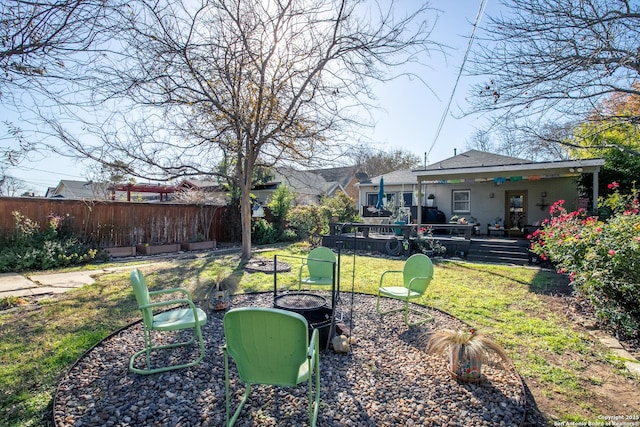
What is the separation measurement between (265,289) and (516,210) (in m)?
12.0

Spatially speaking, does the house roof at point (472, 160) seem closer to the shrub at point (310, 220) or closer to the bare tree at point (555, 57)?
the shrub at point (310, 220)

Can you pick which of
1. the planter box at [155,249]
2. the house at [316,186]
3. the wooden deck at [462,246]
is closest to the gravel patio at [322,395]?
the wooden deck at [462,246]

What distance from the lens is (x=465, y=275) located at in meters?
7.53

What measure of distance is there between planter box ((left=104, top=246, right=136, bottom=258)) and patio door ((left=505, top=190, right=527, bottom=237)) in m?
13.9

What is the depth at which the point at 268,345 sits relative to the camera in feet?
7.11

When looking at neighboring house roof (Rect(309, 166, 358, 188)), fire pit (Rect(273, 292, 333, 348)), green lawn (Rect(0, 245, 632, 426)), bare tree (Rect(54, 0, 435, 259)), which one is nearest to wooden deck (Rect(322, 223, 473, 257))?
green lawn (Rect(0, 245, 632, 426))

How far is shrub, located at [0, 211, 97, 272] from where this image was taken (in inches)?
293

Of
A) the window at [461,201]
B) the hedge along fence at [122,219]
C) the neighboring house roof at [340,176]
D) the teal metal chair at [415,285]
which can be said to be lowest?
the teal metal chair at [415,285]

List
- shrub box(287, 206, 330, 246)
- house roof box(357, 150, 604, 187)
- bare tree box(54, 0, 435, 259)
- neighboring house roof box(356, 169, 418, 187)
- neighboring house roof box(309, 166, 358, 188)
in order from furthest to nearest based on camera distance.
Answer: neighboring house roof box(309, 166, 358, 188) < neighboring house roof box(356, 169, 418, 187) < shrub box(287, 206, 330, 246) < house roof box(357, 150, 604, 187) < bare tree box(54, 0, 435, 259)

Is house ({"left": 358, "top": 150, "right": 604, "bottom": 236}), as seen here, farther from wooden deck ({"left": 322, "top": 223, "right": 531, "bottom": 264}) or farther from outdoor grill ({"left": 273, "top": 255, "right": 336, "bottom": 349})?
outdoor grill ({"left": 273, "top": 255, "right": 336, "bottom": 349})

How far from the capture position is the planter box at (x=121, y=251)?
977 cm

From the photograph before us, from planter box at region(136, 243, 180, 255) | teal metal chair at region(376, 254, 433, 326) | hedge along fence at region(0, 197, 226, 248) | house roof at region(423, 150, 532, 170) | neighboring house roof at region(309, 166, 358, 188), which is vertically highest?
neighboring house roof at region(309, 166, 358, 188)

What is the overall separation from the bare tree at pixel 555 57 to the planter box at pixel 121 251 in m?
10.2

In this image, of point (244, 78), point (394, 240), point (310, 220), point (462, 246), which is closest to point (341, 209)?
point (310, 220)
